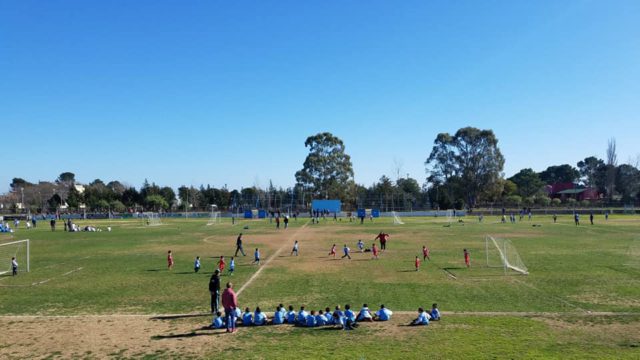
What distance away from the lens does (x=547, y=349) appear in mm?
11789

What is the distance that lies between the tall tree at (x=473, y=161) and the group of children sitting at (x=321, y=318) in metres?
98.6

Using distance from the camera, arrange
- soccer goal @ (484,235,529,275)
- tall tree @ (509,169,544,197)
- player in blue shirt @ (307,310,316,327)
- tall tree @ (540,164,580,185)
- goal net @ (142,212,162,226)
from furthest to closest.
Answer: tall tree @ (540,164,580,185)
tall tree @ (509,169,544,197)
goal net @ (142,212,162,226)
soccer goal @ (484,235,529,275)
player in blue shirt @ (307,310,316,327)

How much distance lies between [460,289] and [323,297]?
6195mm

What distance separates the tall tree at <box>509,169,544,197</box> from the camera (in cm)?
14312

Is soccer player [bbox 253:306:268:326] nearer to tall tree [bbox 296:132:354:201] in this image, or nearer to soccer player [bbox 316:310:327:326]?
soccer player [bbox 316:310:327:326]

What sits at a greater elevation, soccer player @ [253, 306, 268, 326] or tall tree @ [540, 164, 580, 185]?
tall tree @ [540, 164, 580, 185]

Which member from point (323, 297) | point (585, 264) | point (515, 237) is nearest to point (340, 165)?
point (515, 237)

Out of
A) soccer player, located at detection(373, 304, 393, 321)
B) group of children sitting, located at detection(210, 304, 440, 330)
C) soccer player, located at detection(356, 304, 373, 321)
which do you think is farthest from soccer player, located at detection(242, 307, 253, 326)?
soccer player, located at detection(373, 304, 393, 321)

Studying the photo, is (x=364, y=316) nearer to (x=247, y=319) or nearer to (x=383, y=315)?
(x=383, y=315)

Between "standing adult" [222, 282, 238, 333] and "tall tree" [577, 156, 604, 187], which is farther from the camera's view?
"tall tree" [577, 156, 604, 187]

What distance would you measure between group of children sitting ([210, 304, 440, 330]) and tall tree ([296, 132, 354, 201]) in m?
98.3

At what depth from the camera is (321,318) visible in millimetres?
14352

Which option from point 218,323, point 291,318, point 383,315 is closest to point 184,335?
point 218,323

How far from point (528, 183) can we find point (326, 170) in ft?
243
